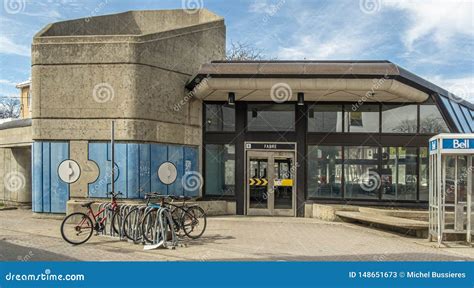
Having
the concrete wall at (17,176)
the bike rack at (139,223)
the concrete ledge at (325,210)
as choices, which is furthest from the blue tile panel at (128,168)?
the concrete wall at (17,176)

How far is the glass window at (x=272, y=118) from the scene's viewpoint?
14469mm

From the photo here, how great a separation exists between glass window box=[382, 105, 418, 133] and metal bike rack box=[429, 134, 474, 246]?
3793 millimetres

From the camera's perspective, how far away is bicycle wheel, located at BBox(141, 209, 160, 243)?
8.55 metres

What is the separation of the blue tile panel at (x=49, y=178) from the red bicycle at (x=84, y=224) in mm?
3487

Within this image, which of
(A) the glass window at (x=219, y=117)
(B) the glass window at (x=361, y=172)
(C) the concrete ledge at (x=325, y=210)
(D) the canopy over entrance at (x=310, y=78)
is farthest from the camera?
(A) the glass window at (x=219, y=117)

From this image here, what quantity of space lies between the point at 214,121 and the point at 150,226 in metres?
6.45

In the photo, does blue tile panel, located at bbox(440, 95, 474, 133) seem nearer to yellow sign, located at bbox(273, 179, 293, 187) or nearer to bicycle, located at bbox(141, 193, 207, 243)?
yellow sign, located at bbox(273, 179, 293, 187)

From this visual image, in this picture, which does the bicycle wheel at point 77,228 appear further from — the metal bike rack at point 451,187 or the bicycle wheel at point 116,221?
the metal bike rack at point 451,187

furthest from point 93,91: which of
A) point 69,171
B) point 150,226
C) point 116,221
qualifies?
point 150,226

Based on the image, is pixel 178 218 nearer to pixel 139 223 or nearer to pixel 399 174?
pixel 139 223

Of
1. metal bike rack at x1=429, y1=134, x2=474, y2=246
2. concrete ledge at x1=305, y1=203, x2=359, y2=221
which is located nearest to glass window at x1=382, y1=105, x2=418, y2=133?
concrete ledge at x1=305, y1=203, x2=359, y2=221

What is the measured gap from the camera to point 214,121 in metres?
14.7

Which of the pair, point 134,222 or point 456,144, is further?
point 456,144
